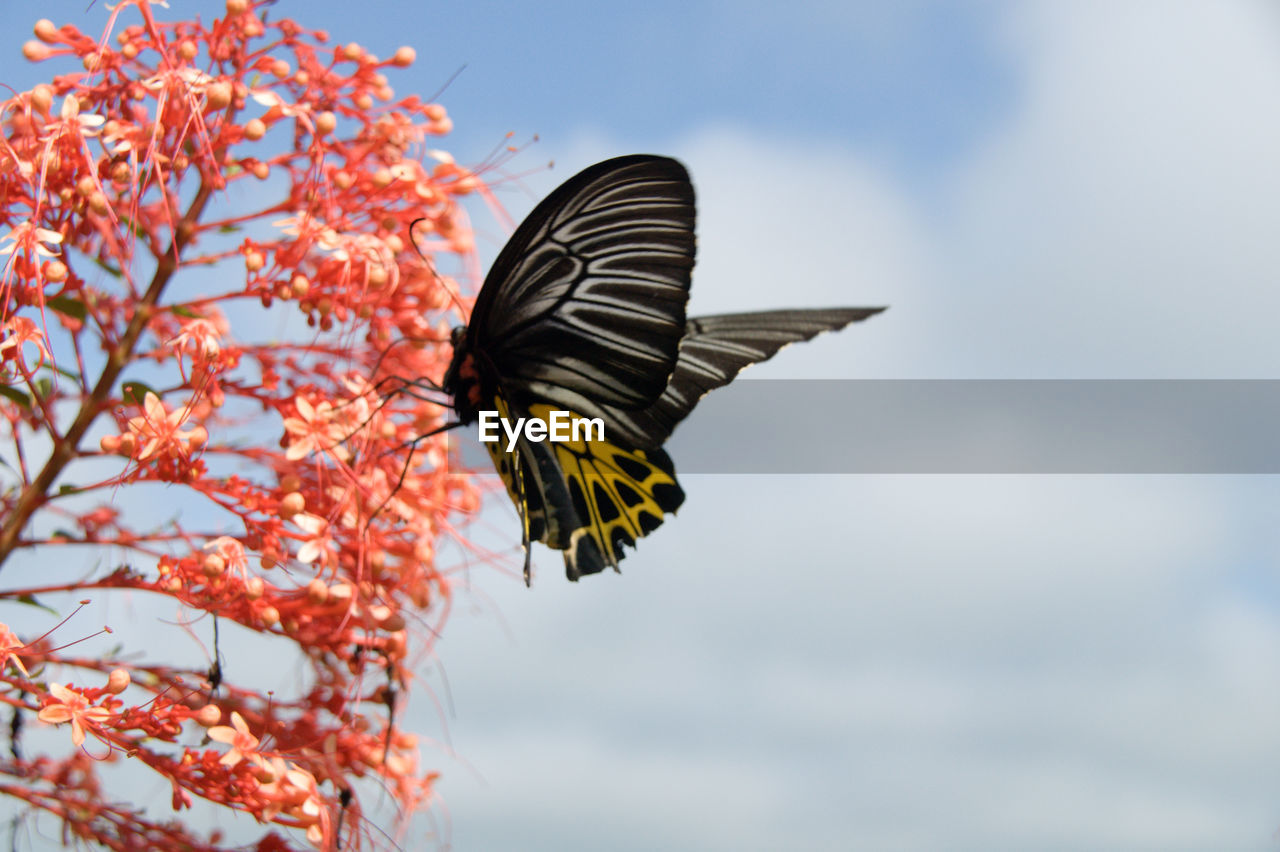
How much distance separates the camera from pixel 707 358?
383 cm

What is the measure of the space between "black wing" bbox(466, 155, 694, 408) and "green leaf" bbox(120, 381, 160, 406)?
1010 mm

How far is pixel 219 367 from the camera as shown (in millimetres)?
3678

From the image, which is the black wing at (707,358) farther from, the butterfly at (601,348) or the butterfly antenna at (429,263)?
the butterfly antenna at (429,263)

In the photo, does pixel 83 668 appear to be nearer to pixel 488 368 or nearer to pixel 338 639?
pixel 338 639

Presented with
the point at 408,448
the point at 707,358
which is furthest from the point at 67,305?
the point at 707,358

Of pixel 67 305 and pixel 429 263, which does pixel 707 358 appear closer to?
pixel 429 263

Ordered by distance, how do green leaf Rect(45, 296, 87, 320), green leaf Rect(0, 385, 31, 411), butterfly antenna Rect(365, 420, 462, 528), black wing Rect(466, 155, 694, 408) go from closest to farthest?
black wing Rect(466, 155, 694, 408) → green leaf Rect(0, 385, 31, 411) → green leaf Rect(45, 296, 87, 320) → butterfly antenna Rect(365, 420, 462, 528)

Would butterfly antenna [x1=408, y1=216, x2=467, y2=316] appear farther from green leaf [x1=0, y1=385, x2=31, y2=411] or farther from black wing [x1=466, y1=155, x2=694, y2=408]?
green leaf [x1=0, y1=385, x2=31, y2=411]

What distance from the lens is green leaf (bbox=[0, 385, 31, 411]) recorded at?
11.1 ft

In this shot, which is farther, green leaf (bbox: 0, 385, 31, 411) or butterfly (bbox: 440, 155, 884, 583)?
green leaf (bbox: 0, 385, 31, 411)

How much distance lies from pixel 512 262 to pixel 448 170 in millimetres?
788

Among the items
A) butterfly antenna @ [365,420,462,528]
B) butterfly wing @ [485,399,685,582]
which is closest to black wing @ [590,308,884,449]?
butterfly wing @ [485,399,685,582]

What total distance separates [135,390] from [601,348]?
4.67 feet

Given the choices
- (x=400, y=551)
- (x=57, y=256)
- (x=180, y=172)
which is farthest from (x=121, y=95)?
(x=400, y=551)
